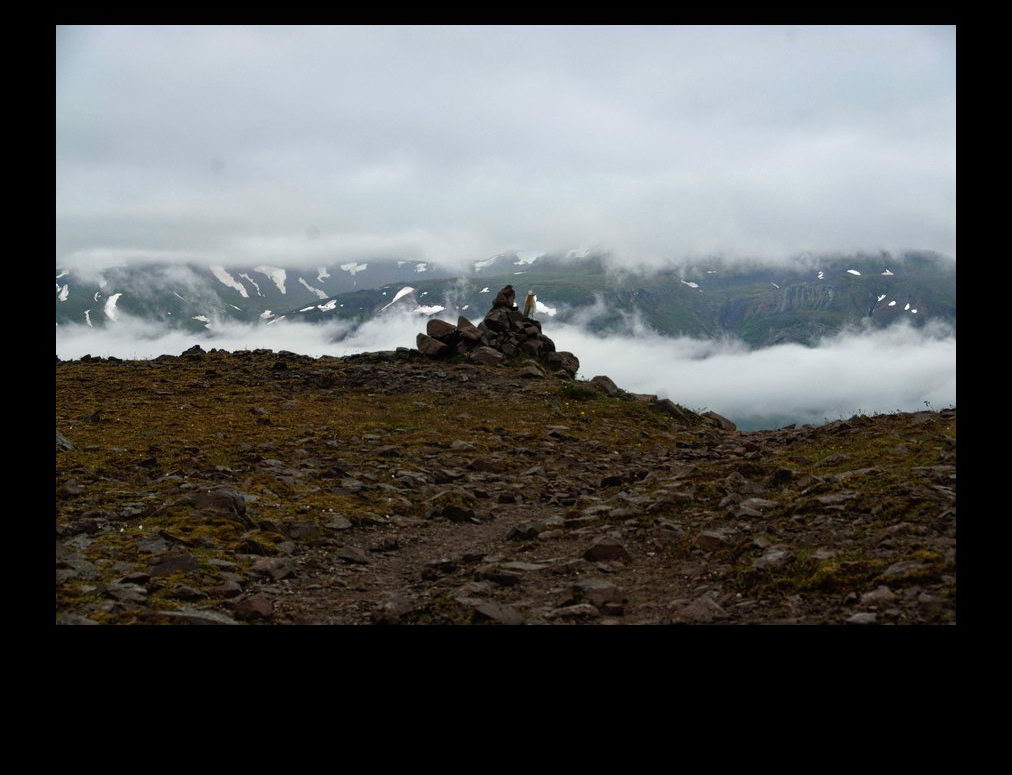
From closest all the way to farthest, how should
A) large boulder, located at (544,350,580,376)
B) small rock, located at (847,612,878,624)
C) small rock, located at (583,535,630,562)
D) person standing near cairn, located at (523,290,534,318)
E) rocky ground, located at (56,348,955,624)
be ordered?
small rock, located at (847,612,878,624), rocky ground, located at (56,348,955,624), small rock, located at (583,535,630,562), large boulder, located at (544,350,580,376), person standing near cairn, located at (523,290,534,318)

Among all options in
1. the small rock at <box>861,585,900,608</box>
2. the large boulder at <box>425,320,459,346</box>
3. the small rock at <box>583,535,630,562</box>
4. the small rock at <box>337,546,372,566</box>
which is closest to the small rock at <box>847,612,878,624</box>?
the small rock at <box>861,585,900,608</box>

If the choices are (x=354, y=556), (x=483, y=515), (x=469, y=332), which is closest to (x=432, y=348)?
(x=469, y=332)

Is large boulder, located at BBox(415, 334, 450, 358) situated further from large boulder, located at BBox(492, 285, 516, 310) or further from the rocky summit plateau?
the rocky summit plateau

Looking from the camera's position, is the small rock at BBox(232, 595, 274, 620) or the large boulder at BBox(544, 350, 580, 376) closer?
the small rock at BBox(232, 595, 274, 620)

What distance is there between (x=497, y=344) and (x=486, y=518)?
2795 cm

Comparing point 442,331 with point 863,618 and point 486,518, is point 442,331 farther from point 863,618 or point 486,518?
point 863,618

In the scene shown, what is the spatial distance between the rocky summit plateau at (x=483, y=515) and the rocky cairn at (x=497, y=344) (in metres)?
9.66

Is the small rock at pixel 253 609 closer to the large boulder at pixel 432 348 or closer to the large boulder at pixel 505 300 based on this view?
the large boulder at pixel 432 348

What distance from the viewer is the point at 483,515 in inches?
749

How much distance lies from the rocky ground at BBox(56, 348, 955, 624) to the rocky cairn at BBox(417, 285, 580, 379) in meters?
11.4

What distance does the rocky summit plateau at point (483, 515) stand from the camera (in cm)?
1093

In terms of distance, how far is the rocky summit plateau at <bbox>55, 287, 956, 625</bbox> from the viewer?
10930 mm
